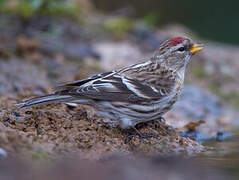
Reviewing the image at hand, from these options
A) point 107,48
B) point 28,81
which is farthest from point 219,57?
point 28,81

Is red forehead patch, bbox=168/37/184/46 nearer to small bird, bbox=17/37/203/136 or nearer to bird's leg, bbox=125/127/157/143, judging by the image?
small bird, bbox=17/37/203/136

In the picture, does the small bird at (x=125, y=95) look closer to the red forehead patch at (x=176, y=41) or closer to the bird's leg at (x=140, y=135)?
the bird's leg at (x=140, y=135)

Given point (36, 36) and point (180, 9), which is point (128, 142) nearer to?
point (36, 36)

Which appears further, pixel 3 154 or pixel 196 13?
pixel 196 13

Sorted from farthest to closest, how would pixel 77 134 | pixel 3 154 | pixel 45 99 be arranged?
pixel 45 99 < pixel 77 134 < pixel 3 154

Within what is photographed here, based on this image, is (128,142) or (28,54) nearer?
(128,142)

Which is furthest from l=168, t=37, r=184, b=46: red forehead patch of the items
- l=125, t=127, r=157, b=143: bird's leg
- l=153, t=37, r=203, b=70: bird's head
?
l=125, t=127, r=157, b=143: bird's leg

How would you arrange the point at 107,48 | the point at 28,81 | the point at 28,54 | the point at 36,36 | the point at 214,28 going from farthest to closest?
the point at 214,28 < the point at 107,48 < the point at 36,36 < the point at 28,54 < the point at 28,81

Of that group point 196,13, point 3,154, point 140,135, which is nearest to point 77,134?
point 140,135

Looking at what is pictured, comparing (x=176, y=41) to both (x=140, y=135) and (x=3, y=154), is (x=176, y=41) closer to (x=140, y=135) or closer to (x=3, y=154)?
(x=140, y=135)
